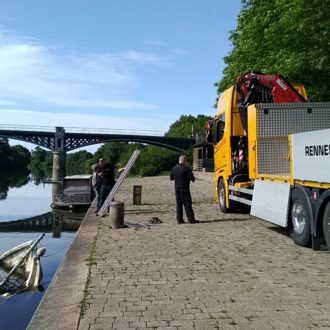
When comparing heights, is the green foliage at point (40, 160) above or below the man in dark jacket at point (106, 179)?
above

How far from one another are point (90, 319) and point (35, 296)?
4.72 metres

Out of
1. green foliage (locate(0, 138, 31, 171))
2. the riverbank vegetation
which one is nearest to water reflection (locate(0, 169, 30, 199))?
the riverbank vegetation

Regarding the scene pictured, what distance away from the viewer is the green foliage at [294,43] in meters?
18.3

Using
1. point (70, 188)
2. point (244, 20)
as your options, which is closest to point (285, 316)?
point (244, 20)

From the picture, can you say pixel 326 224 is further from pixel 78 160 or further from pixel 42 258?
pixel 78 160

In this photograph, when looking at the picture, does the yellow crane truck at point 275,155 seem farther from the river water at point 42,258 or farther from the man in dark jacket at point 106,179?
the river water at point 42,258

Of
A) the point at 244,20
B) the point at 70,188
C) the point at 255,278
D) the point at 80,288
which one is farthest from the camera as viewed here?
the point at 70,188

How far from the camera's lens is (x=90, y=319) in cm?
556

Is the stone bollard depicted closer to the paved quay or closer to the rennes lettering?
the paved quay

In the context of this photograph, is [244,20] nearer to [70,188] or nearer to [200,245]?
[70,188]

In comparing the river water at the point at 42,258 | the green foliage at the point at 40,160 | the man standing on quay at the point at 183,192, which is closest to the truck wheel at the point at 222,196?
the man standing on quay at the point at 183,192

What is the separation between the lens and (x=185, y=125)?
424 ft

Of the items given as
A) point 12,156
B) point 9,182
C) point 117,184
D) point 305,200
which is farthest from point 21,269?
point 12,156

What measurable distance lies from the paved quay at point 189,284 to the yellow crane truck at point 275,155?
0.63 meters
